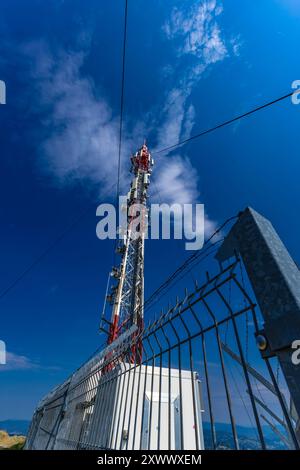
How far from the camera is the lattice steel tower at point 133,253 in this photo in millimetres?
14547

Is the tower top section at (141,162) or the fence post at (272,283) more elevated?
the tower top section at (141,162)

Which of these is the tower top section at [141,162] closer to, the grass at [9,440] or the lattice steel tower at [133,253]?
the lattice steel tower at [133,253]

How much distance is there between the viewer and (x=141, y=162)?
20.4m

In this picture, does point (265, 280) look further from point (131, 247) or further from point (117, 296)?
point (131, 247)

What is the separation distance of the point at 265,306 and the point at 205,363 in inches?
28.5

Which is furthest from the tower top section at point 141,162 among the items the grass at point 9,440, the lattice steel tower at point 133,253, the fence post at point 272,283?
the grass at point 9,440

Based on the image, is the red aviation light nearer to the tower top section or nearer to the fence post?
the tower top section

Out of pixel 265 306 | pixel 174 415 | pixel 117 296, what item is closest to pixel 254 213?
pixel 265 306

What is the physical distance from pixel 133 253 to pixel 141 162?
26.7 ft

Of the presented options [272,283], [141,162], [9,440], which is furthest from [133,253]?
[9,440]

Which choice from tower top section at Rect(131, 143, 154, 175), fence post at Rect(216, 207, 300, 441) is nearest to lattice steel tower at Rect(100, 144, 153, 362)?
tower top section at Rect(131, 143, 154, 175)

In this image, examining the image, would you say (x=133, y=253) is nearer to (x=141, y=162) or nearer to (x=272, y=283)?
(x=141, y=162)

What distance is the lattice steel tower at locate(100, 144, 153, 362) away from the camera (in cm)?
1455

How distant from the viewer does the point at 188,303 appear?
2244 mm
